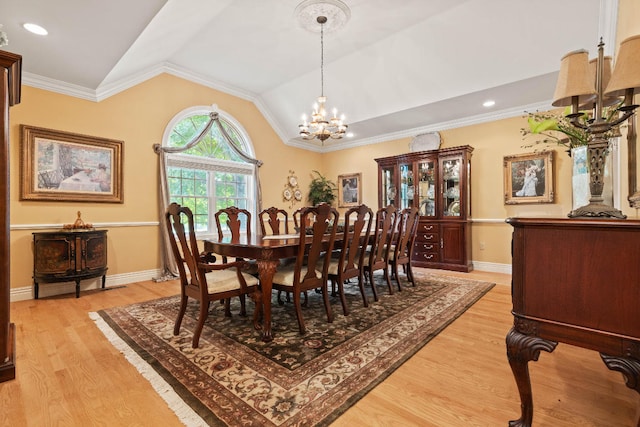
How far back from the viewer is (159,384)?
163cm

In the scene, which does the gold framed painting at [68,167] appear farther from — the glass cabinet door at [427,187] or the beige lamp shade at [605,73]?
the beige lamp shade at [605,73]

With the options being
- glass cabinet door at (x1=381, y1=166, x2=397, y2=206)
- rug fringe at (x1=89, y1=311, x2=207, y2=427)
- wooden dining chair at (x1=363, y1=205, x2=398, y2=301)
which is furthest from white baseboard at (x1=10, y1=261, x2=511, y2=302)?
wooden dining chair at (x1=363, y1=205, x2=398, y2=301)

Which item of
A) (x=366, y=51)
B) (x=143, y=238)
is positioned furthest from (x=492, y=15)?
(x=143, y=238)

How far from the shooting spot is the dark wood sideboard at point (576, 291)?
0.99 metres

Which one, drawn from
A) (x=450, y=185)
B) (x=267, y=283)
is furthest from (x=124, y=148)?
(x=450, y=185)

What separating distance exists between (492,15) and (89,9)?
409cm

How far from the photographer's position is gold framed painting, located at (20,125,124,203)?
3.44 metres

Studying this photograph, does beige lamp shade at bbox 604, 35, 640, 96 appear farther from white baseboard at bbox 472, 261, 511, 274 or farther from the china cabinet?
white baseboard at bbox 472, 261, 511, 274

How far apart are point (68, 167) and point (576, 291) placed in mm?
4984

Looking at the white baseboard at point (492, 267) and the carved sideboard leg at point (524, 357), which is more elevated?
the carved sideboard leg at point (524, 357)

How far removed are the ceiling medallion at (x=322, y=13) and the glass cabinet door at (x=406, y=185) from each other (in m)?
2.70

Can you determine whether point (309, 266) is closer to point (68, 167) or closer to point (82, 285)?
point (82, 285)

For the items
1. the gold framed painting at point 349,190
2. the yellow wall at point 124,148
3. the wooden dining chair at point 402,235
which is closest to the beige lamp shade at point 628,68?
the wooden dining chair at point 402,235

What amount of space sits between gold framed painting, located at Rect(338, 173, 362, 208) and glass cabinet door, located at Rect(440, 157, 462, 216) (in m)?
1.95
